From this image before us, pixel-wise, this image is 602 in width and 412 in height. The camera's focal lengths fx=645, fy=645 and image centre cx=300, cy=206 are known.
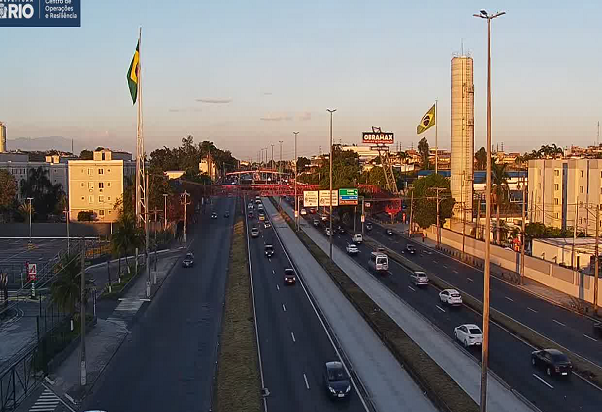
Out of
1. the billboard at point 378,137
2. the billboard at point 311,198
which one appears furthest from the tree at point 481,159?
the billboard at point 311,198

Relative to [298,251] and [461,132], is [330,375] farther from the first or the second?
[461,132]

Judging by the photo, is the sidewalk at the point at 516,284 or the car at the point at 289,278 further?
the car at the point at 289,278

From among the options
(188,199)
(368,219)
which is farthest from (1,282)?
(368,219)

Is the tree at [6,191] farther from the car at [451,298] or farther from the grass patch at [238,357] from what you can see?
the car at [451,298]

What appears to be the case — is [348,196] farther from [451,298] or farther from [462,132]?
[451,298]

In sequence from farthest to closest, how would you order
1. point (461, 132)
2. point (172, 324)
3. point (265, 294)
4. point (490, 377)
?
point (461, 132) < point (265, 294) < point (172, 324) < point (490, 377)

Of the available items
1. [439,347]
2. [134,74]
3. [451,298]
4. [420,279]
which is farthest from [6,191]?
[439,347]

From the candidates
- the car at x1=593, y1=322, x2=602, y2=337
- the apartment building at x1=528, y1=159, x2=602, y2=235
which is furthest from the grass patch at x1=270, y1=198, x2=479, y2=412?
the apartment building at x1=528, y1=159, x2=602, y2=235
